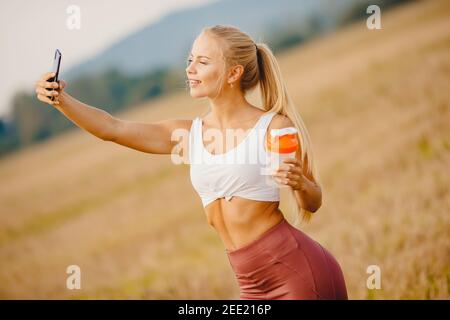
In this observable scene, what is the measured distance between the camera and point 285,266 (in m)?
3.13

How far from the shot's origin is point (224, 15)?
70875 millimetres

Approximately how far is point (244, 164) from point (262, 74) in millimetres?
573

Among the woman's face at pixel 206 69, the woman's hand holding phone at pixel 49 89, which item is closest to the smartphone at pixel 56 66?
the woman's hand holding phone at pixel 49 89

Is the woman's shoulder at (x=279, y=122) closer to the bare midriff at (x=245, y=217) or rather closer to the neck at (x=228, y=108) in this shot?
the neck at (x=228, y=108)

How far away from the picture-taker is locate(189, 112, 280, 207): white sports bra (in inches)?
121

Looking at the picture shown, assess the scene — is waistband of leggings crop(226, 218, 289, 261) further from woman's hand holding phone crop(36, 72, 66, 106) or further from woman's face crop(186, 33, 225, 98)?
woman's hand holding phone crop(36, 72, 66, 106)

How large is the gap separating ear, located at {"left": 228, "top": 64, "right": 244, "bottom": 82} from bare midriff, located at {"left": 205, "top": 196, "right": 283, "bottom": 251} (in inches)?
22.7

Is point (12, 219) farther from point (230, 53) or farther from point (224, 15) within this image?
point (224, 15)

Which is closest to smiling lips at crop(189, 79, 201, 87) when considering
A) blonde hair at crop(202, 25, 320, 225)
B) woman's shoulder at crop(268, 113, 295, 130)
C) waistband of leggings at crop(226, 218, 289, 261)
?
blonde hair at crop(202, 25, 320, 225)

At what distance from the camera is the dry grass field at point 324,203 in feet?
22.6

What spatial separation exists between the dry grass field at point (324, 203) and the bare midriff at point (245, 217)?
0.79 meters

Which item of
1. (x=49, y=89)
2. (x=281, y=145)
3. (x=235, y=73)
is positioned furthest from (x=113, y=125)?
(x=281, y=145)

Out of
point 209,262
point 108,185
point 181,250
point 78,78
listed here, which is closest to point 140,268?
point 181,250

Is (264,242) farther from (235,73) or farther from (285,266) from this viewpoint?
(235,73)
